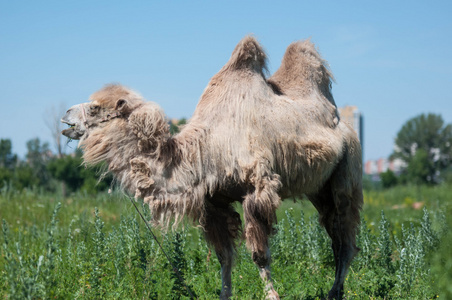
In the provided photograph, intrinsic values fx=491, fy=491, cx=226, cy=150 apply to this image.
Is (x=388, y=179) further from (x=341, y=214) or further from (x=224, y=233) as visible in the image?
(x=224, y=233)

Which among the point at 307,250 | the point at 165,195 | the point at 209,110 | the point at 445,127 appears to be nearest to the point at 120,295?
the point at 165,195

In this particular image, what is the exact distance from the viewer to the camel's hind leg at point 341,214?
565cm

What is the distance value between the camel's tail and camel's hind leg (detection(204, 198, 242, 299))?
150 cm

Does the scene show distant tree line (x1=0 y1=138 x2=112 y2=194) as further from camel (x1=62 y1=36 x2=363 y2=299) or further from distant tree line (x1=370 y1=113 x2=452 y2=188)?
camel (x1=62 y1=36 x2=363 y2=299)

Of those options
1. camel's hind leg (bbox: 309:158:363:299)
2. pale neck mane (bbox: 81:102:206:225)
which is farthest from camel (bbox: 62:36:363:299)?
camel's hind leg (bbox: 309:158:363:299)

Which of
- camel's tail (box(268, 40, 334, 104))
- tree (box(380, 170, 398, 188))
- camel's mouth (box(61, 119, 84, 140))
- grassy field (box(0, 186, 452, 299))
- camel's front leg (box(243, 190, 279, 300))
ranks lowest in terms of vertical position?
grassy field (box(0, 186, 452, 299))

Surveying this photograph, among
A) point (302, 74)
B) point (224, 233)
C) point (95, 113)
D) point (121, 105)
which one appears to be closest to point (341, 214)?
point (224, 233)

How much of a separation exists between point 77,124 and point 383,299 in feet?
11.8

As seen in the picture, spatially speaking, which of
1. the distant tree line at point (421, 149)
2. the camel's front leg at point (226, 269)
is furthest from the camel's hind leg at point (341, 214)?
the distant tree line at point (421, 149)

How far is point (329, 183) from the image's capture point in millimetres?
5797

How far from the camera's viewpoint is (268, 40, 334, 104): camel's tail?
222 inches

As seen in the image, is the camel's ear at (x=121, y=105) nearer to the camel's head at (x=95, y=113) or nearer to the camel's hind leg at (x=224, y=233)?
the camel's head at (x=95, y=113)

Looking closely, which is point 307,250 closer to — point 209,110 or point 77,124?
point 209,110

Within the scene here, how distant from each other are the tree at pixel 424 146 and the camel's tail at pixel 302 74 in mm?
47452
